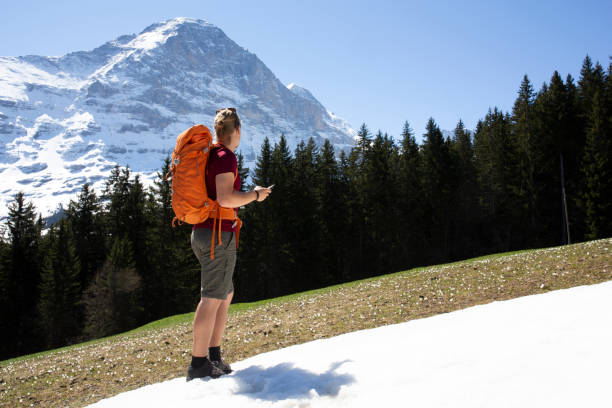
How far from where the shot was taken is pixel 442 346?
3764 mm

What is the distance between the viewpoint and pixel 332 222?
54969 millimetres

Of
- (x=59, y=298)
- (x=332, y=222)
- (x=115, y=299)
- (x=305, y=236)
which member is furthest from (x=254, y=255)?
(x=59, y=298)

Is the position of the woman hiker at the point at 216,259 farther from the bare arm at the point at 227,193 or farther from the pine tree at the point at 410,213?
the pine tree at the point at 410,213

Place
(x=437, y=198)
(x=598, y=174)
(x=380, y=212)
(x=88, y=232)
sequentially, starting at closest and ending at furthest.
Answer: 1. (x=598, y=174)
2. (x=380, y=212)
3. (x=437, y=198)
4. (x=88, y=232)

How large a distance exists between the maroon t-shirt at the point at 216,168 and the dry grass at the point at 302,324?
4348mm

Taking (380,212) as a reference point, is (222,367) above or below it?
below

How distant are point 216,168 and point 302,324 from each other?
7.13m

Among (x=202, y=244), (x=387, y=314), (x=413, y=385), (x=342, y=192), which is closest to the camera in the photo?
(x=413, y=385)

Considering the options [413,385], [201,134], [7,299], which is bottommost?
[7,299]

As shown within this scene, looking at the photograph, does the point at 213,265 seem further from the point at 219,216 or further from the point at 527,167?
the point at 527,167

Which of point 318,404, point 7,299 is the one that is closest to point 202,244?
point 318,404

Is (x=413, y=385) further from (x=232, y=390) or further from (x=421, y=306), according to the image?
(x=421, y=306)

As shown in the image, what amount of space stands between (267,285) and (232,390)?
46.0 meters

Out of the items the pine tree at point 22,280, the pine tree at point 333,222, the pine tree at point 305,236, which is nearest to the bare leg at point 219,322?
the pine tree at point 305,236
